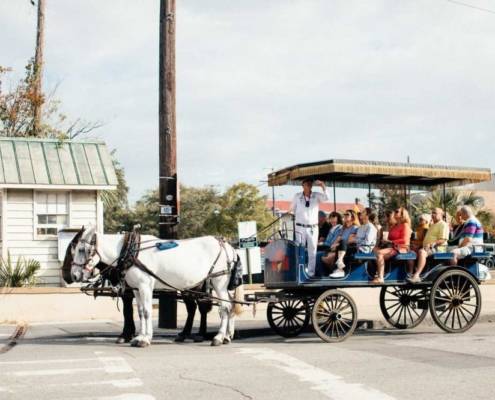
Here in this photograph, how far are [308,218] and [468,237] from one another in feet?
9.44

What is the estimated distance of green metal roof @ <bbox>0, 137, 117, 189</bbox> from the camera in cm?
2262

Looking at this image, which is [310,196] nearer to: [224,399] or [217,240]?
[217,240]

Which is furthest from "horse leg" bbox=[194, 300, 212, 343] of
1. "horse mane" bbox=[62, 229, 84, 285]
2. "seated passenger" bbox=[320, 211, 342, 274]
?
"horse mane" bbox=[62, 229, 84, 285]

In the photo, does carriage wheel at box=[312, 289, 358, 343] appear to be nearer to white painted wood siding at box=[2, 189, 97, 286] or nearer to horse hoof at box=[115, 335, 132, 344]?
horse hoof at box=[115, 335, 132, 344]

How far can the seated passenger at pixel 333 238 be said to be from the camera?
41.6 feet

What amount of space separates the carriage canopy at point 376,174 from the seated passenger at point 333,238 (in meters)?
0.75

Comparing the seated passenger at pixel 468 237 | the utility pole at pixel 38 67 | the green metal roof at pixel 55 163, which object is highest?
the utility pole at pixel 38 67

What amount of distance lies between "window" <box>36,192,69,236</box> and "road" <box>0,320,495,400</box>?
995 centimetres

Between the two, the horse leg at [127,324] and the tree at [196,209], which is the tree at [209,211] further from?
the horse leg at [127,324]

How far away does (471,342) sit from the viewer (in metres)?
11.9

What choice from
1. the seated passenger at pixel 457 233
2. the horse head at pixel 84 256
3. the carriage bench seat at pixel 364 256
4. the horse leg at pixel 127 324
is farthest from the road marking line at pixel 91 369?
the seated passenger at pixel 457 233

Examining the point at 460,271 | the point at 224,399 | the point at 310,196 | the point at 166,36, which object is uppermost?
the point at 166,36

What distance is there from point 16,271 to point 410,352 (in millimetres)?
13356

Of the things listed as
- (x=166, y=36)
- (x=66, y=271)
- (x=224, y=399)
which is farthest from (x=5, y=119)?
(x=224, y=399)
